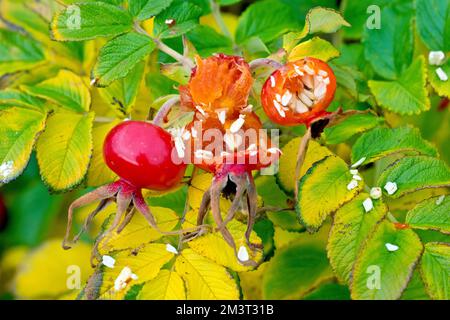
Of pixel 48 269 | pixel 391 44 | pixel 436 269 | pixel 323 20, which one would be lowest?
pixel 48 269

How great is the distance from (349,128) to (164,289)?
439mm

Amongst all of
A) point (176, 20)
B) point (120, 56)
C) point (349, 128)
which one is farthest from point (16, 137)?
point (349, 128)

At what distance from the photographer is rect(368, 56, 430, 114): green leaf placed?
1256 millimetres

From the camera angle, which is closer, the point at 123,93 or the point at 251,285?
the point at 123,93

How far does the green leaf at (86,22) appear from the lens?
1.19 m

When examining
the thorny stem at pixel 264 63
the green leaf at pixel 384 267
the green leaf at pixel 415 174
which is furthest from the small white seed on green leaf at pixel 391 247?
the thorny stem at pixel 264 63

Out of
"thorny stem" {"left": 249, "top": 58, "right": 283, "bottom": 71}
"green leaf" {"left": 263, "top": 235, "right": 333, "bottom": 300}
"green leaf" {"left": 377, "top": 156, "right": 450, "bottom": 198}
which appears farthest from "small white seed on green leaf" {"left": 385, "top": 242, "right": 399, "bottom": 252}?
"green leaf" {"left": 263, "top": 235, "right": 333, "bottom": 300}

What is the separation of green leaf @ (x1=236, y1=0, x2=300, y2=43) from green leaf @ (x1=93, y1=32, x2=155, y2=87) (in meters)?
0.29

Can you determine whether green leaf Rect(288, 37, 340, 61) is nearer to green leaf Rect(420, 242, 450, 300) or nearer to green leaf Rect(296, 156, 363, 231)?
green leaf Rect(296, 156, 363, 231)

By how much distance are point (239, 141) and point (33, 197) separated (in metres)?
1.08

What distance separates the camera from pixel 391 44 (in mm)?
1396

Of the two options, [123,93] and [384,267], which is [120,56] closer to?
[123,93]

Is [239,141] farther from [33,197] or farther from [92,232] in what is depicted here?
[33,197]

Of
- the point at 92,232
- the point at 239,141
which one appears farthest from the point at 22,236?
the point at 239,141
